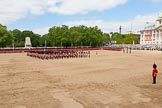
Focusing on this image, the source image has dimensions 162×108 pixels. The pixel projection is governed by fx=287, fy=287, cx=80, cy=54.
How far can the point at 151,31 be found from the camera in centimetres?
14575

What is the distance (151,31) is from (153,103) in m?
135

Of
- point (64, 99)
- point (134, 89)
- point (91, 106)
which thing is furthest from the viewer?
point (134, 89)

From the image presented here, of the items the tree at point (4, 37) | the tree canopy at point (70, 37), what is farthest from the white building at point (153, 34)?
the tree at point (4, 37)

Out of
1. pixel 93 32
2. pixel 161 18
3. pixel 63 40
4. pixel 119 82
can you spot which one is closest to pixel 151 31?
pixel 161 18

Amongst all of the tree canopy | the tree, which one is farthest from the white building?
the tree

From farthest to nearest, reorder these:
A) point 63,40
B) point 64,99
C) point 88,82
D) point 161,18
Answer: point 161,18 < point 63,40 < point 88,82 < point 64,99

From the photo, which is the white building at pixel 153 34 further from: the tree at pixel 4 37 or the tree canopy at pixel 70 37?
the tree at pixel 4 37

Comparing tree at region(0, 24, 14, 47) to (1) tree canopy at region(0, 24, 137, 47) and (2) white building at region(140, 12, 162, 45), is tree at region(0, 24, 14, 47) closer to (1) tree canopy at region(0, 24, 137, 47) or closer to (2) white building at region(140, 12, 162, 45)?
(1) tree canopy at region(0, 24, 137, 47)

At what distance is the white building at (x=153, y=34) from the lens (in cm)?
13650

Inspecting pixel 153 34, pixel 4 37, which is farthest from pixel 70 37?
pixel 153 34

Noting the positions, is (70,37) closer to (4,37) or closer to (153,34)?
(4,37)

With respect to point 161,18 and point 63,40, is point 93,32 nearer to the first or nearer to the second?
point 63,40

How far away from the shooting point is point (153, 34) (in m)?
143

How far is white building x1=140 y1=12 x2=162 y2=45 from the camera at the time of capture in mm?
136500
